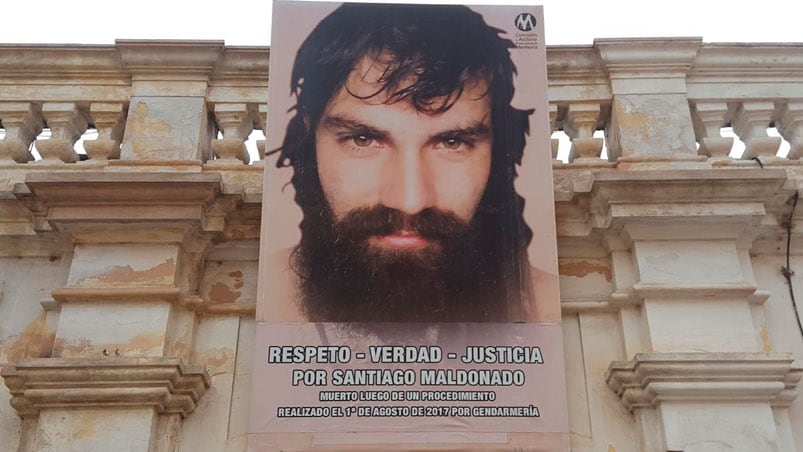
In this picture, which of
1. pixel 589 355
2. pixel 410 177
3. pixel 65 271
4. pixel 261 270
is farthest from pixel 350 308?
pixel 65 271

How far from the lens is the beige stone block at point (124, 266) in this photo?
5598mm

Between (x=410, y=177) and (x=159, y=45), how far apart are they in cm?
215

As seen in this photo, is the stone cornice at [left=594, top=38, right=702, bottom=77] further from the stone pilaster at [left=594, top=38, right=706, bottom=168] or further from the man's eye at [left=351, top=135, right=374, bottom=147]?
the man's eye at [left=351, top=135, right=374, bottom=147]

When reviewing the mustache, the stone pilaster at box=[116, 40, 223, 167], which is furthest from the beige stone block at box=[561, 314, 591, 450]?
the stone pilaster at box=[116, 40, 223, 167]

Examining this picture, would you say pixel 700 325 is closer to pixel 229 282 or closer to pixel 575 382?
pixel 575 382

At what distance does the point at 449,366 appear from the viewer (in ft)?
17.6

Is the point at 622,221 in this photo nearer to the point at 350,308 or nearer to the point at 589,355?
the point at 589,355

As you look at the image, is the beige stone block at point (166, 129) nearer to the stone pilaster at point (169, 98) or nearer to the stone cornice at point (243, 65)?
the stone pilaster at point (169, 98)

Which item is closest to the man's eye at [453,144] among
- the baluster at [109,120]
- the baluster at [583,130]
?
the baluster at [583,130]

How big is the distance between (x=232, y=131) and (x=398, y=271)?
1748 mm

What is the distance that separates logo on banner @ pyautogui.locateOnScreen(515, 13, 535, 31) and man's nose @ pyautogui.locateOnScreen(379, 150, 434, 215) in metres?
1.33

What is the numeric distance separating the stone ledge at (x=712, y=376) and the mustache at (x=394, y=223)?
1451mm

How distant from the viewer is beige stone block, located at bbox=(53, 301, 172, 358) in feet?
17.5

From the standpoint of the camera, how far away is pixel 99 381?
517 centimetres
